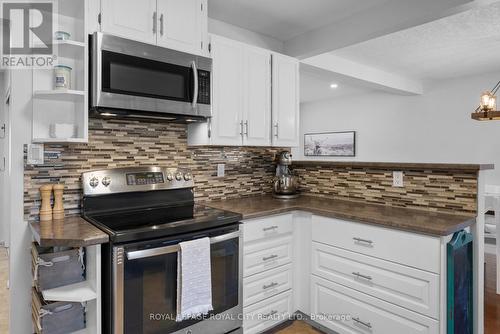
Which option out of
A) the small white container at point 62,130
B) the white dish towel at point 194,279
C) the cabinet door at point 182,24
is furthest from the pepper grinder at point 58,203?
the cabinet door at point 182,24

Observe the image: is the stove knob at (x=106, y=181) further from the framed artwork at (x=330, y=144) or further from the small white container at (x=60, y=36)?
the framed artwork at (x=330, y=144)

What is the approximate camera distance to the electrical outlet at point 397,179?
92.2 inches

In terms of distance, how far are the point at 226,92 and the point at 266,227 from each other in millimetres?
1014

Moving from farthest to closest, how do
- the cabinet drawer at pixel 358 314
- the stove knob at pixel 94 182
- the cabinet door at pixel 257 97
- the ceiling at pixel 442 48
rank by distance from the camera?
the ceiling at pixel 442 48 → the cabinet door at pixel 257 97 → the stove knob at pixel 94 182 → the cabinet drawer at pixel 358 314

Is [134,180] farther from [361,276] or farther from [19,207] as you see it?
[361,276]

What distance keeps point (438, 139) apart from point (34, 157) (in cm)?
529

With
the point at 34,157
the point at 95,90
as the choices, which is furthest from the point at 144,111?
the point at 34,157

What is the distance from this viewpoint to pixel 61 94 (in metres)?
1.72

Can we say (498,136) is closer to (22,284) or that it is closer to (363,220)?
(363,220)

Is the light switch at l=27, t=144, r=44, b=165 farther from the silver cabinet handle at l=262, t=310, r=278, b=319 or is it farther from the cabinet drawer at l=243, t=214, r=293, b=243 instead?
the silver cabinet handle at l=262, t=310, r=278, b=319

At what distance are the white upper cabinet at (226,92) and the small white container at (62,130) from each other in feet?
2.86

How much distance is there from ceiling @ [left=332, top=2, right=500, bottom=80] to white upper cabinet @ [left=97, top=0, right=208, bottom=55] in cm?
196

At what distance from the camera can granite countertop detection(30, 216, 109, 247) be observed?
1403 mm

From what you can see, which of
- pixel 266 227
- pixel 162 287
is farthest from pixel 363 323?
pixel 162 287
